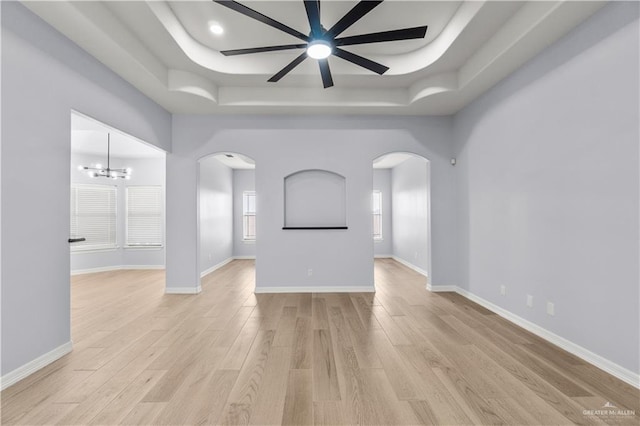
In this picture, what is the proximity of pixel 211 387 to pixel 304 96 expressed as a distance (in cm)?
382

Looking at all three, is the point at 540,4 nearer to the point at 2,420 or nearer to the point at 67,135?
the point at 67,135

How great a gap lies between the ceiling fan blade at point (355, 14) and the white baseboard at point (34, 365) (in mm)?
3588

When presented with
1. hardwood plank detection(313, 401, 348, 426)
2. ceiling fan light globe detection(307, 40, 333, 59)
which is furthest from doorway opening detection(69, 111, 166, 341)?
ceiling fan light globe detection(307, 40, 333, 59)

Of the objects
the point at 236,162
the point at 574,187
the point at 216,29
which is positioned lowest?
the point at 574,187

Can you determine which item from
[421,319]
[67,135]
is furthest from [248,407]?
[67,135]

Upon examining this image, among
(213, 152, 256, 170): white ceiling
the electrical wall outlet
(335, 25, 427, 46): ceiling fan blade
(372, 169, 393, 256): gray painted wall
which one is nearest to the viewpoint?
(335, 25, 427, 46): ceiling fan blade

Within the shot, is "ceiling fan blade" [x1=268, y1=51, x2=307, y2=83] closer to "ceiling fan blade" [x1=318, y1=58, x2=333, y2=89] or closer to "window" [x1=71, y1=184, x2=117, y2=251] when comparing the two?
"ceiling fan blade" [x1=318, y1=58, x2=333, y2=89]

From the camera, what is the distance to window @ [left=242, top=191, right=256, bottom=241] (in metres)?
8.55

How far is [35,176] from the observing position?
234 cm

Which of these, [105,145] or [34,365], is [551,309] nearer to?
[34,365]

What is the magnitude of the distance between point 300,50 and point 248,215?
5.74 meters

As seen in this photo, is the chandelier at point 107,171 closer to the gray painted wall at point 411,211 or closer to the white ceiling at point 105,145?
the white ceiling at point 105,145

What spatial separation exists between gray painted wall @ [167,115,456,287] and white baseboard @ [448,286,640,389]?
126 cm

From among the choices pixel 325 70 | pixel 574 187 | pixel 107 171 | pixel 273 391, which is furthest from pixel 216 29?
pixel 107 171
